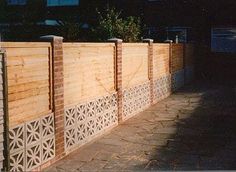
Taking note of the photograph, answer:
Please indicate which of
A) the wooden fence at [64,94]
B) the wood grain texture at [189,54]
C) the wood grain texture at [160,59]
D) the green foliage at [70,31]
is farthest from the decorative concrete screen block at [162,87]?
the green foliage at [70,31]

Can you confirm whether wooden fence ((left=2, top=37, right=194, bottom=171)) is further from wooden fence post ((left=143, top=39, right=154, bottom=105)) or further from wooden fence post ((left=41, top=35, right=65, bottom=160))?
wooden fence post ((left=143, top=39, right=154, bottom=105))

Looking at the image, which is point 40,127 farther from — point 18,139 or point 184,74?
point 184,74

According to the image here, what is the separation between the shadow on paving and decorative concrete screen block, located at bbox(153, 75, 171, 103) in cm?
44

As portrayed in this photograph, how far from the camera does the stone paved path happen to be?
727 centimetres

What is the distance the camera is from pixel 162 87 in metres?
15.5

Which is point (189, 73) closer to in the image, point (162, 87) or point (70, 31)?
point (70, 31)

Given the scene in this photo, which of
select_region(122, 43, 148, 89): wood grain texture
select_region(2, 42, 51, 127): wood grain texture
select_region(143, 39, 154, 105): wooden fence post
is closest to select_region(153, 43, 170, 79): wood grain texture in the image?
select_region(143, 39, 154, 105): wooden fence post

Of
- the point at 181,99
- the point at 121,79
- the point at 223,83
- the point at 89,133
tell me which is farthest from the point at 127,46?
the point at 223,83

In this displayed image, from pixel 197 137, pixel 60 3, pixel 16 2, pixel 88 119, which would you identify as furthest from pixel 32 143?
pixel 16 2

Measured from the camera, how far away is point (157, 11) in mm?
25875

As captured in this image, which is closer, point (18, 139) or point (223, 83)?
point (18, 139)

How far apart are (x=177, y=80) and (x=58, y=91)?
11.8 metres

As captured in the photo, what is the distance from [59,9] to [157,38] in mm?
6930

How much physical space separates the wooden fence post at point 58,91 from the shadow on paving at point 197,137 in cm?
141
